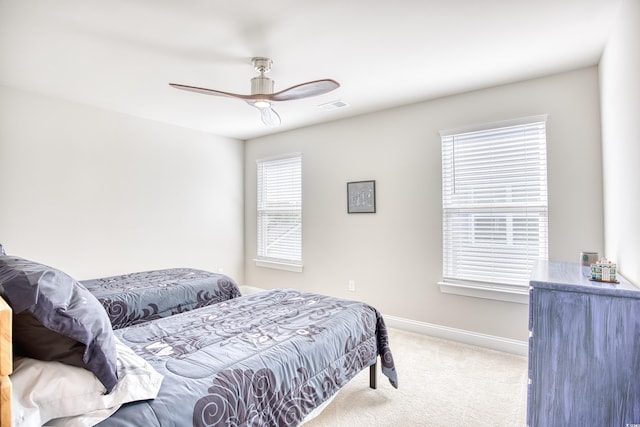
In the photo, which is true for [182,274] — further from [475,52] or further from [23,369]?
[475,52]

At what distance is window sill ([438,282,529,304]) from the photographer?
3.04 meters

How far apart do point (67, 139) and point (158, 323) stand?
108 inches

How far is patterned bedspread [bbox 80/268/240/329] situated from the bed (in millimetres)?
752

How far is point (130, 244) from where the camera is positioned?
4.09 m

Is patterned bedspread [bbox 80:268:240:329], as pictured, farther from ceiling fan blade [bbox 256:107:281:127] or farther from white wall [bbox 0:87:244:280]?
ceiling fan blade [bbox 256:107:281:127]

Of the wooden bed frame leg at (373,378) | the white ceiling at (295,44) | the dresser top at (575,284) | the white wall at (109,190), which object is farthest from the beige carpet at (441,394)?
the white wall at (109,190)

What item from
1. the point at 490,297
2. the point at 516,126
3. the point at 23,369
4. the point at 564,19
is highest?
the point at 564,19

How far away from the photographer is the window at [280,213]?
483 centimetres

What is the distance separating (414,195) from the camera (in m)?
3.70

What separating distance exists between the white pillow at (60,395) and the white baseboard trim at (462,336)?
3.06 meters

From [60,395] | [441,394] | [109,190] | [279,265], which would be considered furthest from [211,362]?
[279,265]

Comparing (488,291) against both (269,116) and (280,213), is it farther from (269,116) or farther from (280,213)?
(280,213)

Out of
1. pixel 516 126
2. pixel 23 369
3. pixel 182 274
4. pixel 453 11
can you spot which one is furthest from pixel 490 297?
pixel 23 369

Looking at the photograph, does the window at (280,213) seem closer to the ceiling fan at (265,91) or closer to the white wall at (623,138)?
the ceiling fan at (265,91)
